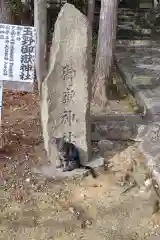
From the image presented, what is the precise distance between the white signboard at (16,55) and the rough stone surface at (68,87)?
302 mm

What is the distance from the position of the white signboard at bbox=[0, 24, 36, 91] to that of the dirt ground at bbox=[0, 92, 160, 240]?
116cm

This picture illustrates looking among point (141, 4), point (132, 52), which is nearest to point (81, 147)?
point (132, 52)

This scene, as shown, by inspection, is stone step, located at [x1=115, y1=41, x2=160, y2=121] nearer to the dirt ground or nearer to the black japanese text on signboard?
the dirt ground

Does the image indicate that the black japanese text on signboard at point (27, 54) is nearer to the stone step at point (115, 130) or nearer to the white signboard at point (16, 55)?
the white signboard at point (16, 55)

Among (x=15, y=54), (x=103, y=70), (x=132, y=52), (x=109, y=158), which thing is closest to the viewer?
(x=15, y=54)

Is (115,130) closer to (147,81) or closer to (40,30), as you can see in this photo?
(40,30)

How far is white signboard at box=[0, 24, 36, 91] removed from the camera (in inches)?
235

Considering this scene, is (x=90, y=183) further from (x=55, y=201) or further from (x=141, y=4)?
(x=141, y=4)

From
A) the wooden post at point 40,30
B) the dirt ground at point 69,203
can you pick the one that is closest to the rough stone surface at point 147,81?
the dirt ground at point 69,203

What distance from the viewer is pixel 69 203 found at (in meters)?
5.41

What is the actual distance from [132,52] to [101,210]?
795cm

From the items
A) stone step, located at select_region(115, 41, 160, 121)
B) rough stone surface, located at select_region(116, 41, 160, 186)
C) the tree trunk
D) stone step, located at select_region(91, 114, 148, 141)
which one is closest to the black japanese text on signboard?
stone step, located at select_region(91, 114, 148, 141)

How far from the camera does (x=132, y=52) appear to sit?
41.0ft

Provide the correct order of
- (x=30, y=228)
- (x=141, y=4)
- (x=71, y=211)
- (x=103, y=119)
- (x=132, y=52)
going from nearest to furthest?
(x=30, y=228), (x=71, y=211), (x=103, y=119), (x=132, y=52), (x=141, y=4)
